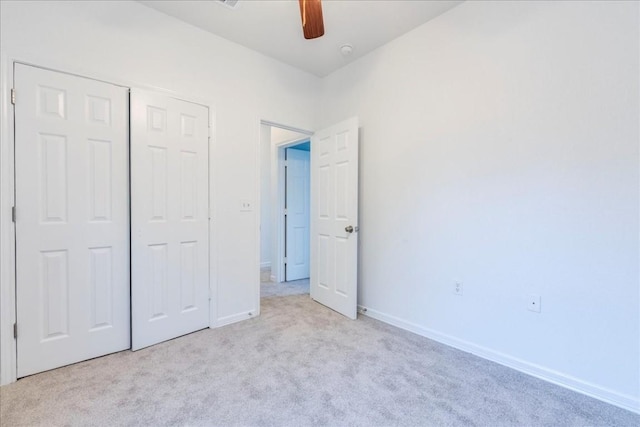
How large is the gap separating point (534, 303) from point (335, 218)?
182 cm

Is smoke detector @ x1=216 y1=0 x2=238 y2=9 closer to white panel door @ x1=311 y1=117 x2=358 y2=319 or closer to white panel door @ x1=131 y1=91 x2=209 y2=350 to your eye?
white panel door @ x1=131 y1=91 x2=209 y2=350

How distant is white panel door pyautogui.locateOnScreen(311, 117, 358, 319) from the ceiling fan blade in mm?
1241

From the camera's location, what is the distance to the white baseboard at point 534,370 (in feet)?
5.39

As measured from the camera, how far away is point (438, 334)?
2451 mm

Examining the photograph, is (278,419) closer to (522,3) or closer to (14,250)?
(14,250)

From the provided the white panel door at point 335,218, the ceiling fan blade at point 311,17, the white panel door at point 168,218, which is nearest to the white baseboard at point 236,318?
the white panel door at point 168,218

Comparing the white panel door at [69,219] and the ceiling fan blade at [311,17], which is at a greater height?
the ceiling fan blade at [311,17]

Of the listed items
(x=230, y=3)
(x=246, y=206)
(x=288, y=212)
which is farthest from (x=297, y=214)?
(x=230, y=3)

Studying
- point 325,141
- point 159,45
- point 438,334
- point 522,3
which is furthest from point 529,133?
point 159,45

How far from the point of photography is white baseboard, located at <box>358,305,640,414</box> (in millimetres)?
1643

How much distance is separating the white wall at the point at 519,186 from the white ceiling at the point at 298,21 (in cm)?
20

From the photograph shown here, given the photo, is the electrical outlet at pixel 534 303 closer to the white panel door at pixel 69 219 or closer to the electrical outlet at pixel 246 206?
the electrical outlet at pixel 246 206

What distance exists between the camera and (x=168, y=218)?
2.42 meters

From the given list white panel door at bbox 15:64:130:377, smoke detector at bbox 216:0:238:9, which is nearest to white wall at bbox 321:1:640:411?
smoke detector at bbox 216:0:238:9
